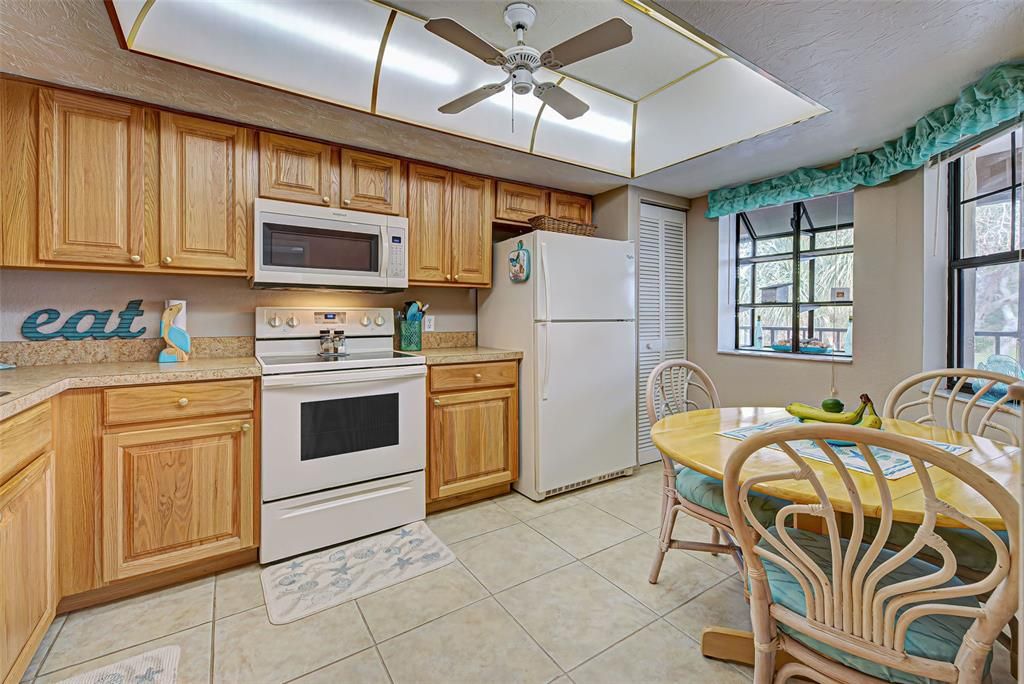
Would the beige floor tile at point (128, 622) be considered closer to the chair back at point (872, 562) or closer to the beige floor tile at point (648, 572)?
the beige floor tile at point (648, 572)

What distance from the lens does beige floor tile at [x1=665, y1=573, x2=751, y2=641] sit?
1.73m

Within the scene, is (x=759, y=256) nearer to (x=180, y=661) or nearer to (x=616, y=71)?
(x=616, y=71)

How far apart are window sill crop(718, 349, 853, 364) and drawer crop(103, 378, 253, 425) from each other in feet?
11.0

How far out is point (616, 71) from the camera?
247 centimetres

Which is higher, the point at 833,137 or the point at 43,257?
the point at 833,137

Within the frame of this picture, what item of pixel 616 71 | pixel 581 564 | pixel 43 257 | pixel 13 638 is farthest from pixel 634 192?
pixel 13 638

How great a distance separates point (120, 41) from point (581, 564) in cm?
287

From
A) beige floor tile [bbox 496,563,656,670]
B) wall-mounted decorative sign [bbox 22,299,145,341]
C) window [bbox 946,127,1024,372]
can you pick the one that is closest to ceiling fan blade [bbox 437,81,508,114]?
wall-mounted decorative sign [bbox 22,299,145,341]

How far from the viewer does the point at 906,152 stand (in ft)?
8.04

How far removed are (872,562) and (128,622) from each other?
250cm

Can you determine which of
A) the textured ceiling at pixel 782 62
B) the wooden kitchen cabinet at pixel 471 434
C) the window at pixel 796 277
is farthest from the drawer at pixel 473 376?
the window at pixel 796 277

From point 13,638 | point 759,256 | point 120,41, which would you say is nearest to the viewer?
point 13,638

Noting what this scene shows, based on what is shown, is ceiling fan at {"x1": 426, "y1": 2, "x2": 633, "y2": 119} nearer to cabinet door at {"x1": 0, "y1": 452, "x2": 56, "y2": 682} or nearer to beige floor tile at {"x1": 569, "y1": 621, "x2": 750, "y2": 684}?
cabinet door at {"x1": 0, "y1": 452, "x2": 56, "y2": 682}

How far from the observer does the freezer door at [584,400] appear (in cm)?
Answer: 290
